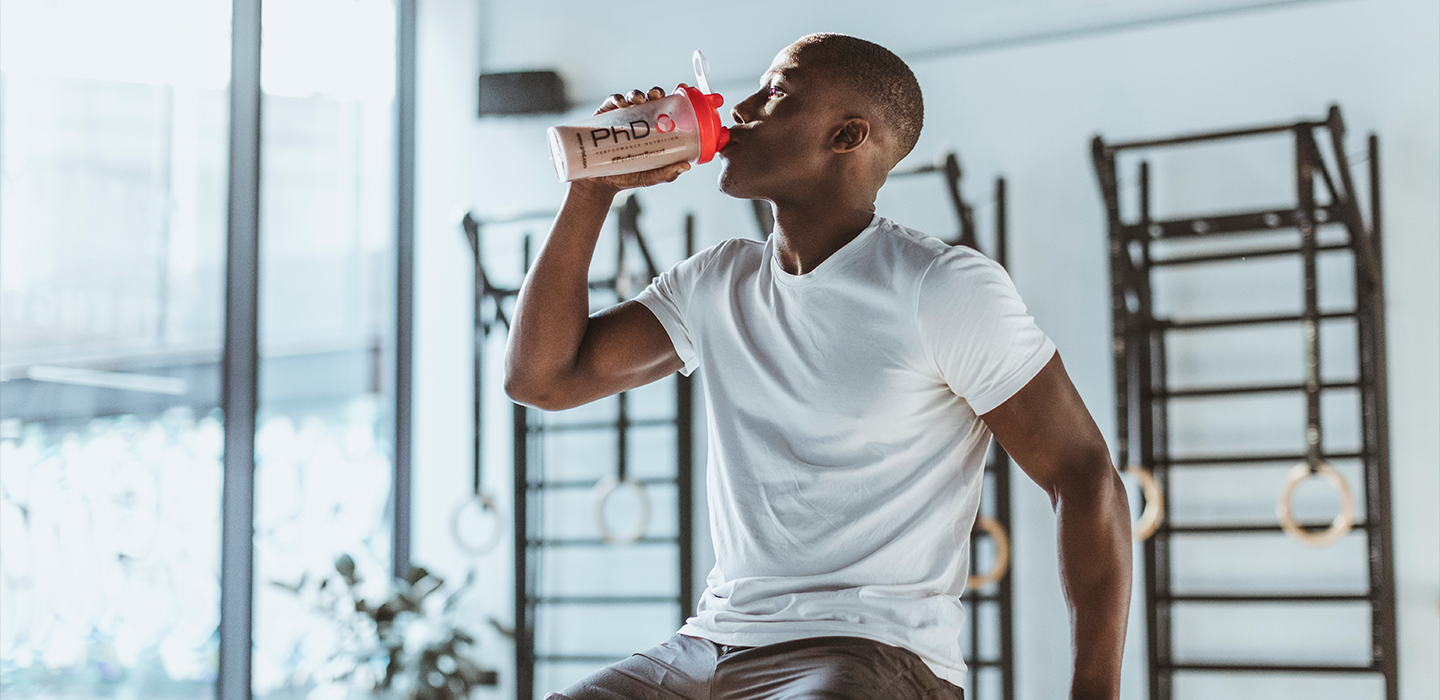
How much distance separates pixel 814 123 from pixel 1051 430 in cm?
48

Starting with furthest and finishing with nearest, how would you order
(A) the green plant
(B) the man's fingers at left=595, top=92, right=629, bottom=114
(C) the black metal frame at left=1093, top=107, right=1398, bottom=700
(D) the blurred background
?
(A) the green plant < (D) the blurred background < (C) the black metal frame at left=1093, top=107, right=1398, bottom=700 < (B) the man's fingers at left=595, top=92, right=629, bottom=114

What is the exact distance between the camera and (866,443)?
129cm

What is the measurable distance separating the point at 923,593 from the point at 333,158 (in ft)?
12.1

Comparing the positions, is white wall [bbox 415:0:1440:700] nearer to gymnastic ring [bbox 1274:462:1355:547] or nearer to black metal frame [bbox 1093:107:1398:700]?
black metal frame [bbox 1093:107:1398:700]

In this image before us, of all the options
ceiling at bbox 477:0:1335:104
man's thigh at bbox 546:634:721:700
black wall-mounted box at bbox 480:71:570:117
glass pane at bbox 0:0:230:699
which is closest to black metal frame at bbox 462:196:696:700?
black wall-mounted box at bbox 480:71:570:117

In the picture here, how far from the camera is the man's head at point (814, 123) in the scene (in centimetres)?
144

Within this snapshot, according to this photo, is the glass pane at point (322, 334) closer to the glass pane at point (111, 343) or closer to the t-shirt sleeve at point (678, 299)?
the glass pane at point (111, 343)

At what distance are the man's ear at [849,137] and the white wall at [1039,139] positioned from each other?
243 centimetres

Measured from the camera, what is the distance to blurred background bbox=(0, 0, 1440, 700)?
3.27 meters

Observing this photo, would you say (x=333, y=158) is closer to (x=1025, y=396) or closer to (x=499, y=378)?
(x=499, y=378)

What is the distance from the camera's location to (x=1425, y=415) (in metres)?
3.31

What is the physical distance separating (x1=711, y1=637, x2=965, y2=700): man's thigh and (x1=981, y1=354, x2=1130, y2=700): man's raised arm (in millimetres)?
155

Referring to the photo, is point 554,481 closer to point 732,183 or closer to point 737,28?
point 737,28

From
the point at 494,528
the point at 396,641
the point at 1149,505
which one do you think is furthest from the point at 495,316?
the point at 1149,505
